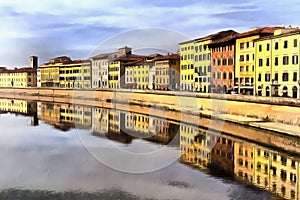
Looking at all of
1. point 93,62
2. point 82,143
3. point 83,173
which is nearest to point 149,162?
point 83,173

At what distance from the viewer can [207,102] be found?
33688 millimetres

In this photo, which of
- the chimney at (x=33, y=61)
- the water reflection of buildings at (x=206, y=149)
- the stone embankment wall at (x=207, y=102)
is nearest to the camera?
the water reflection of buildings at (x=206, y=149)

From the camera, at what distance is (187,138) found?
77.6ft

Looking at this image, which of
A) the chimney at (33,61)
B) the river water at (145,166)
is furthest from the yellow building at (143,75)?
the chimney at (33,61)

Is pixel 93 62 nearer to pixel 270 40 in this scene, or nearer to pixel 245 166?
pixel 270 40

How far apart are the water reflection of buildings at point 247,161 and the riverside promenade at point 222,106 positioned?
2.89 m

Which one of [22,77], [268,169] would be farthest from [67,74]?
[268,169]

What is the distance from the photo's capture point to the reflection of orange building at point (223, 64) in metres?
39.6

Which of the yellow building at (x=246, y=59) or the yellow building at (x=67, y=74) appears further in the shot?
the yellow building at (x=67, y=74)

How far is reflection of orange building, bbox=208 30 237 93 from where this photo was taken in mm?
39562

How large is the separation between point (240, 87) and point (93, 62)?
138ft

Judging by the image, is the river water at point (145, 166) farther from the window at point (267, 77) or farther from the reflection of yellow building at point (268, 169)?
the window at point (267, 77)

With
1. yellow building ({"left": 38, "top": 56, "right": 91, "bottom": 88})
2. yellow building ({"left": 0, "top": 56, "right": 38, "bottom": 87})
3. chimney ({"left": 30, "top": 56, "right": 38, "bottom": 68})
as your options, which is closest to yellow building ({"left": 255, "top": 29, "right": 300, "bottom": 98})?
yellow building ({"left": 38, "top": 56, "right": 91, "bottom": 88})

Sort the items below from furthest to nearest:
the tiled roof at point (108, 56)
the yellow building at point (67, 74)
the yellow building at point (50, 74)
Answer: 1. the yellow building at point (50, 74)
2. the yellow building at point (67, 74)
3. the tiled roof at point (108, 56)
